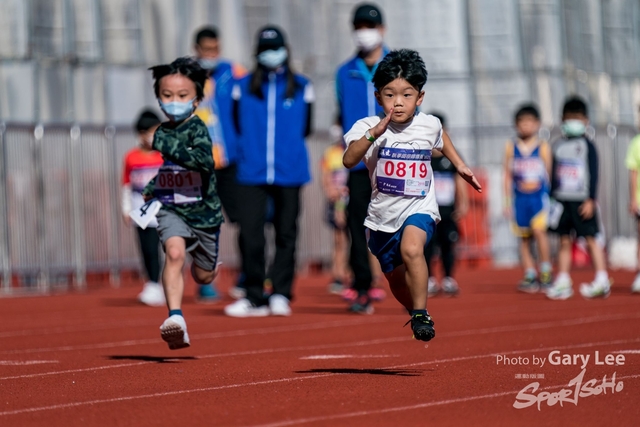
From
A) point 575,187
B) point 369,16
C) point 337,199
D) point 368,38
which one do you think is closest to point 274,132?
point 368,38

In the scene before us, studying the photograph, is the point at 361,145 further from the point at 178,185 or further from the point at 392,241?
the point at 178,185

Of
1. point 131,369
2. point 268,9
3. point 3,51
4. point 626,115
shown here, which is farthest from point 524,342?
point 626,115

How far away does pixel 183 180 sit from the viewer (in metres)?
9.27

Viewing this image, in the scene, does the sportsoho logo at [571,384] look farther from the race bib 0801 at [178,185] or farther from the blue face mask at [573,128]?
the blue face mask at [573,128]

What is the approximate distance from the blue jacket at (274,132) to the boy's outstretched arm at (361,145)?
479 cm

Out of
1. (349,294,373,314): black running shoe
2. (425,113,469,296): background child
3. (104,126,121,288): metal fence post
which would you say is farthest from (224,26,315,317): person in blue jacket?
(104,126,121,288): metal fence post

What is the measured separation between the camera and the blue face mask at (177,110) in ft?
30.5

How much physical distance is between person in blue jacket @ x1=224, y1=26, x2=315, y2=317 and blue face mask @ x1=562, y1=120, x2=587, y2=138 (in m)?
3.18

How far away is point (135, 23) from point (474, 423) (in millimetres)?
17355

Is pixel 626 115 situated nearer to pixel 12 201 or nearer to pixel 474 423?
pixel 12 201

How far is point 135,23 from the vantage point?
22.3 metres

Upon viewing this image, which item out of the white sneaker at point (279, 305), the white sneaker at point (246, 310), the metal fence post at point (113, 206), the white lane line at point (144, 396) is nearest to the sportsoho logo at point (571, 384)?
the white lane line at point (144, 396)

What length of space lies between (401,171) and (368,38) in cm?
472

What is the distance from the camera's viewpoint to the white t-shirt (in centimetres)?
816
